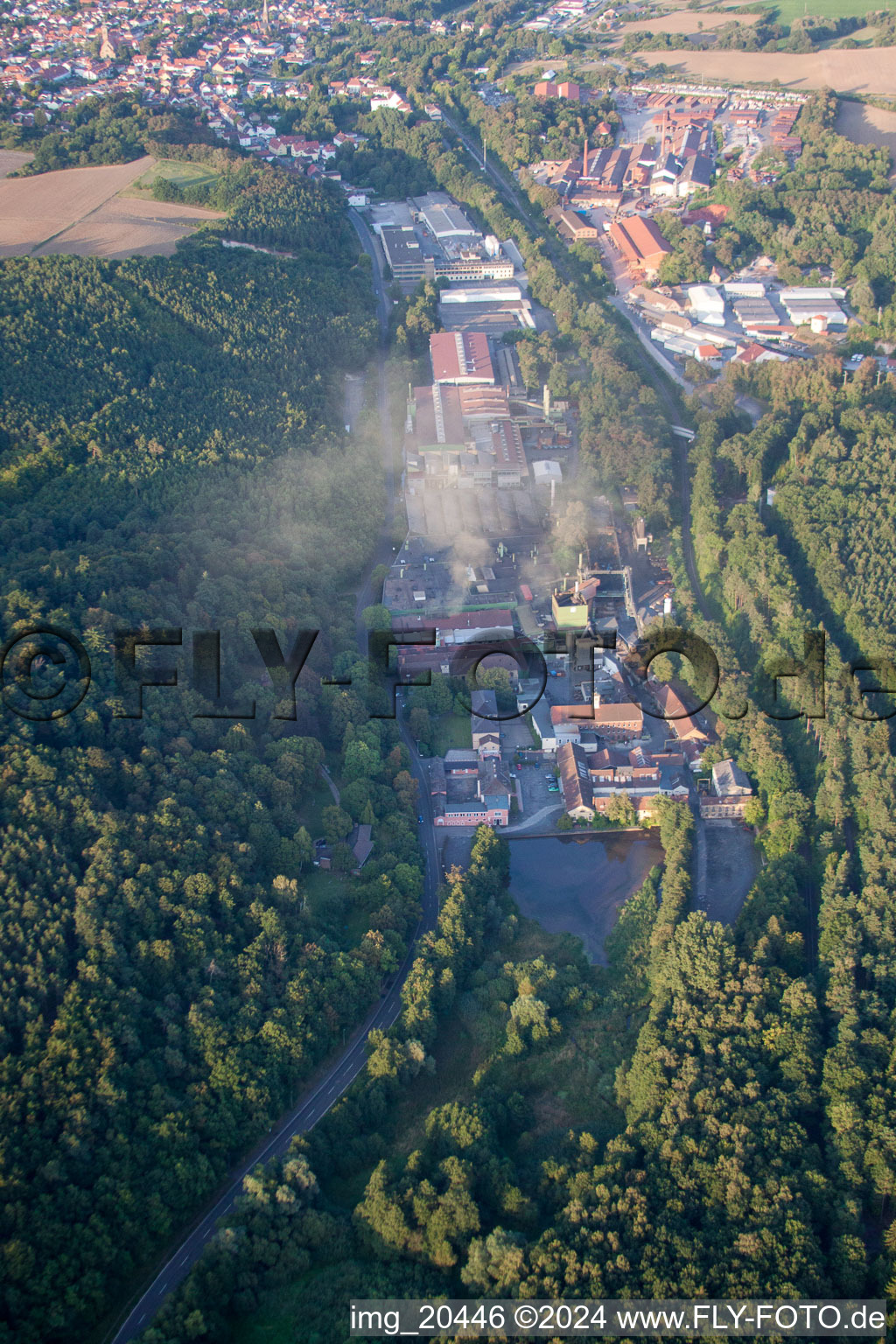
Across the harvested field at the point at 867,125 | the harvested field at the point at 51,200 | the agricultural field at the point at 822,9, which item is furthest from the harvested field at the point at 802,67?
the harvested field at the point at 51,200

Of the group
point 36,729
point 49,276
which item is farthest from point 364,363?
point 36,729

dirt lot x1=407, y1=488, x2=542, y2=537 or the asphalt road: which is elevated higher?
dirt lot x1=407, y1=488, x2=542, y2=537

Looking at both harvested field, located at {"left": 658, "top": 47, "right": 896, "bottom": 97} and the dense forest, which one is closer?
the dense forest

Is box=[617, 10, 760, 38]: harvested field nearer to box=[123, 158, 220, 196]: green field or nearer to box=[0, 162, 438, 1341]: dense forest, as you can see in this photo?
box=[123, 158, 220, 196]: green field

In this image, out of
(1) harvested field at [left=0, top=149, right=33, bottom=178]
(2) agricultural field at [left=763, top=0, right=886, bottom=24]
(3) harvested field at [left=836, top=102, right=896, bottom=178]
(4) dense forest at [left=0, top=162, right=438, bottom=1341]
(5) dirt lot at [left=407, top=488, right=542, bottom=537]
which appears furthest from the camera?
(2) agricultural field at [left=763, top=0, right=886, bottom=24]

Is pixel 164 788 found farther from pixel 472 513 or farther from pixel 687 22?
pixel 687 22

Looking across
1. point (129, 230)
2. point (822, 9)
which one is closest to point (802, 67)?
point (822, 9)

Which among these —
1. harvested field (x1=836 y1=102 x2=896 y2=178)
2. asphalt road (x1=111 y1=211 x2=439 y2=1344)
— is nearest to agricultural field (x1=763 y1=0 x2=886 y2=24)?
harvested field (x1=836 y1=102 x2=896 y2=178)

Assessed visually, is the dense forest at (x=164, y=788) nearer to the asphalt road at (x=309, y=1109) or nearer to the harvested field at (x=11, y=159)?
the asphalt road at (x=309, y=1109)
